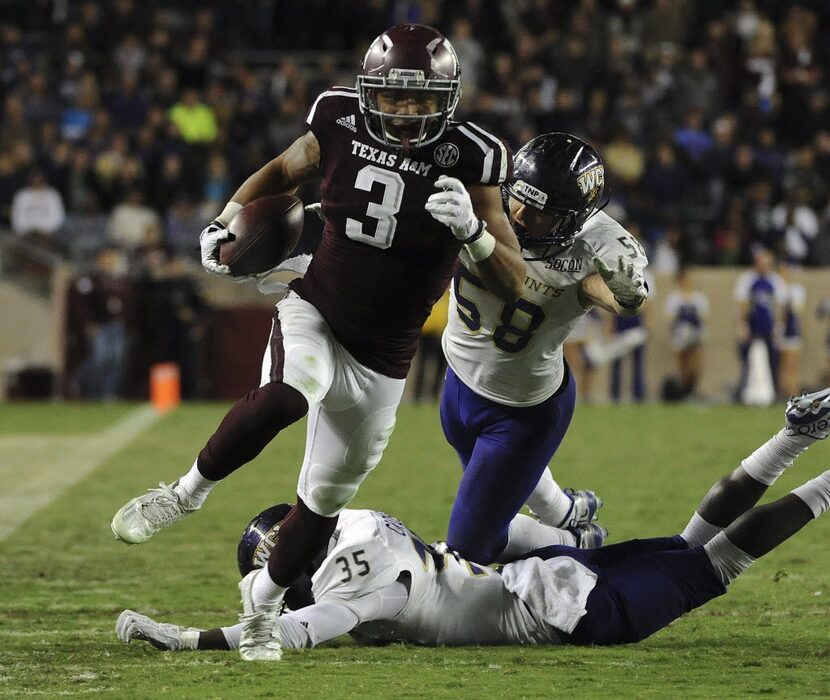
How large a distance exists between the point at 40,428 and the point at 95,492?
3238 mm

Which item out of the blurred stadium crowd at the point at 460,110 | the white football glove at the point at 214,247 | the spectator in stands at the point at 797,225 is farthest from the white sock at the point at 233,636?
the spectator in stands at the point at 797,225

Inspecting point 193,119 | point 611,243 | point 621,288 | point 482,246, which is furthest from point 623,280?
point 193,119

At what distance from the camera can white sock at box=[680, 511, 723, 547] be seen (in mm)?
4359

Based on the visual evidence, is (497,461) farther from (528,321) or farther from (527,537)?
(528,321)

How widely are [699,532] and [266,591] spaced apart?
1340 mm

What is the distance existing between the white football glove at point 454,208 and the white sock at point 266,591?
1051 millimetres

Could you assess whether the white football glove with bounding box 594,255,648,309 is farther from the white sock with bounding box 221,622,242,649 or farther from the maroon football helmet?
the white sock with bounding box 221,622,242,649

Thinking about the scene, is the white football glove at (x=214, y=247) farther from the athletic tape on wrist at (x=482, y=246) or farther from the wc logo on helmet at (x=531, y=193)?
the wc logo on helmet at (x=531, y=193)

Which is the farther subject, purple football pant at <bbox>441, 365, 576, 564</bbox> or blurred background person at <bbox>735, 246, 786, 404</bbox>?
blurred background person at <bbox>735, 246, 786, 404</bbox>

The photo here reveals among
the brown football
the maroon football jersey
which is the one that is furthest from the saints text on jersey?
the brown football

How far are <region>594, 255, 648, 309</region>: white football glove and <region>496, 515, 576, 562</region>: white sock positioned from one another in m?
0.92

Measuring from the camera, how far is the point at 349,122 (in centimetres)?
402

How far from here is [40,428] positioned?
10523mm

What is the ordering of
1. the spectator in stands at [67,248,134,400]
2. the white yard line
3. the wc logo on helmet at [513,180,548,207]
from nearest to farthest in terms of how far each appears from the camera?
the wc logo on helmet at [513,180,548,207], the white yard line, the spectator in stands at [67,248,134,400]
